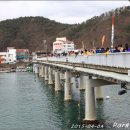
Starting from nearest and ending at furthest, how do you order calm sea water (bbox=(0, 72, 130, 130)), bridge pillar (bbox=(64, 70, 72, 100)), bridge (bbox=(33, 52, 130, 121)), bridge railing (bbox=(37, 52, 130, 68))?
bridge railing (bbox=(37, 52, 130, 68)) → bridge (bbox=(33, 52, 130, 121)) → calm sea water (bbox=(0, 72, 130, 130)) → bridge pillar (bbox=(64, 70, 72, 100))

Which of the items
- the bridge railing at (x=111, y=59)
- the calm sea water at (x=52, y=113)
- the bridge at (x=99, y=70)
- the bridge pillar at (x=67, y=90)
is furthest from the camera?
the bridge pillar at (x=67, y=90)

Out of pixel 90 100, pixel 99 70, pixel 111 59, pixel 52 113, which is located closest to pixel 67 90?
pixel 52 113

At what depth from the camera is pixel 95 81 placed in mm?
40938

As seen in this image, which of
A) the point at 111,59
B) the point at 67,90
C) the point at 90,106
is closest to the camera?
the point at 111,59

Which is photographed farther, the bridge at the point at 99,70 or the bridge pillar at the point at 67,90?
the bridge pillar at the point at 67,90

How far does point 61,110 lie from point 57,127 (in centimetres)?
1095

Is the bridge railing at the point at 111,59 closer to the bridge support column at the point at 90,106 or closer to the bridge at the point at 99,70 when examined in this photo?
the bridge at the point at 99,70

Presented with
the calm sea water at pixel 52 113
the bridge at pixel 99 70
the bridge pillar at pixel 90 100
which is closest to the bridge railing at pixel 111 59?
the bridge at pixel 99 70

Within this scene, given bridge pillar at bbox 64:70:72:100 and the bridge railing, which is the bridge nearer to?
the bridge railing

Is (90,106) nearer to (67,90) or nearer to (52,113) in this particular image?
(52,113)

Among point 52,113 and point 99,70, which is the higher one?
point 99,70

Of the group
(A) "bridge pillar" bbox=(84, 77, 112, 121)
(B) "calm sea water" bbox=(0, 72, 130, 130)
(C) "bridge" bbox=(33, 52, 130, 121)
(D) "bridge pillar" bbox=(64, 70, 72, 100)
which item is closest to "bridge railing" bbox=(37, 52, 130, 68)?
(C) "bridge" bbox=(33, 52, 130, 121)

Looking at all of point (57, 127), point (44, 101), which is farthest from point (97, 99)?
point (57, 127)

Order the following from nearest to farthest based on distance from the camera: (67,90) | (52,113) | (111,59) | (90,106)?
(111,59) → (90,106) → (52,113) → (67,90)
